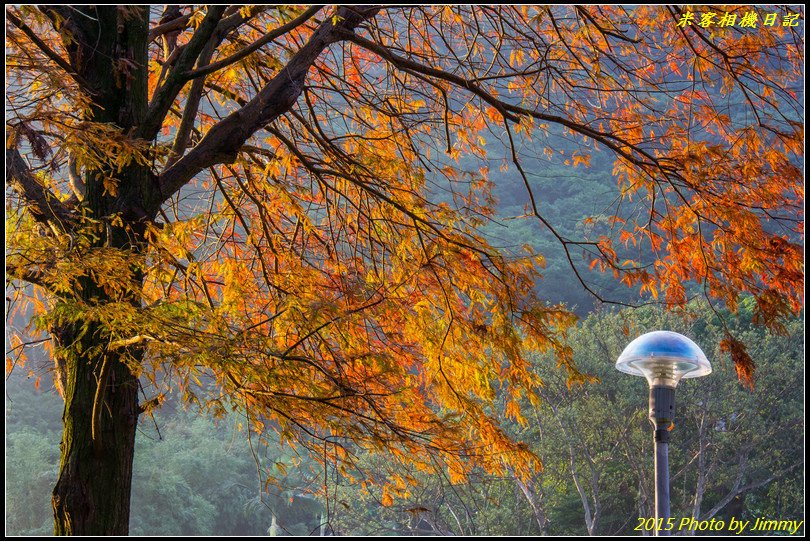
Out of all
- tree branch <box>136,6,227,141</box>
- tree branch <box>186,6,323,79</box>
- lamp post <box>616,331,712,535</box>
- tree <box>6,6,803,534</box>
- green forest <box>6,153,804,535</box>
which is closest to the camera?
tree <box>6,6,803,534</box>

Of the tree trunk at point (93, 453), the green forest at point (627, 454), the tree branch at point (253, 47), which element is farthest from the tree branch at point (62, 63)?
the green forest at point (627, 454)

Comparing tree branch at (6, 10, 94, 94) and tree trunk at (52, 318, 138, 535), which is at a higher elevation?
tree branch at (6, 10, 94, 94)

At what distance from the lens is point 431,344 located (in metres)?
3.11

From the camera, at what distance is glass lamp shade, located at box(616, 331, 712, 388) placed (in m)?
3.24

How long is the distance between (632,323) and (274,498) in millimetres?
7226

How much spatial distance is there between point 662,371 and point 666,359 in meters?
0.06

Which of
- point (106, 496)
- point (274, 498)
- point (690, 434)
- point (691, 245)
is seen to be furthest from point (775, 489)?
point (106, 496)

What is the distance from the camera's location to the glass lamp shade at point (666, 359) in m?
3.24

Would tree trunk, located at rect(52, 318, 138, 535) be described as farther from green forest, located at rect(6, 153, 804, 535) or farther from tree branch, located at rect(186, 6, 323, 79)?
green forest, located at rect(6, 153, 804, 535)

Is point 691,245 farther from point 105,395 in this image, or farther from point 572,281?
point 572,281

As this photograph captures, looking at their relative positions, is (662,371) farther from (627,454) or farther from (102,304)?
(627,454)

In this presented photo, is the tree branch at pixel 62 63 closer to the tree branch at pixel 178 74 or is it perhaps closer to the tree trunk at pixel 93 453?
the tree branch at pixel 178 74

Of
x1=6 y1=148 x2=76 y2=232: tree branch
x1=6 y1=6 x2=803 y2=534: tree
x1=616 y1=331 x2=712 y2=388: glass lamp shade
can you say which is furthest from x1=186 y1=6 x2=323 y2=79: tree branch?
x1=616 y1=331 x2=712 y2=388: glass lamp shade

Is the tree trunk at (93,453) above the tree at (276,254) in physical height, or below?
below
